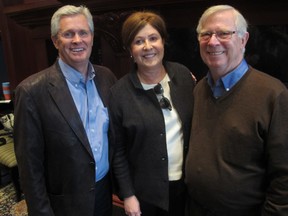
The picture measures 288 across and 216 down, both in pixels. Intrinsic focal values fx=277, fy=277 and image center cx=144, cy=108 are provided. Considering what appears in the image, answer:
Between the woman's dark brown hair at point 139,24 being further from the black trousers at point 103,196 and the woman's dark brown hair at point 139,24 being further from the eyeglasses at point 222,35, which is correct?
the black trousers at point 103,196

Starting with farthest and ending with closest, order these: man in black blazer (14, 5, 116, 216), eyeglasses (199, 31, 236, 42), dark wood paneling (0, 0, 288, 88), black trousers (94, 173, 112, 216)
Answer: dark wood paneling (0, 0, 288, 88) < black trousers (94, 173, 112, 216) < man in black blazer (14, 5, 116, 216) < eyeglasses (199, 31, 236, 42)

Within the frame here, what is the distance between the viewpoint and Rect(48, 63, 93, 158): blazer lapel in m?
1.15

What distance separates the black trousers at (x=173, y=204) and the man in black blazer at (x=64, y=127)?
262 millimetres

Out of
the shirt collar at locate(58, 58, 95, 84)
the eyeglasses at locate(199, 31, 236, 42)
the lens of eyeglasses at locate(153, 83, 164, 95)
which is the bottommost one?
the lens of eyeglasses at locate(153, 83, 164, 95)

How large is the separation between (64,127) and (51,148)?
114 millimetres

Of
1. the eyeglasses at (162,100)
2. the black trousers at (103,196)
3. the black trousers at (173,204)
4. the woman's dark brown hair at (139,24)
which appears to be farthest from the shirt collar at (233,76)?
the black trousers at (103,196)

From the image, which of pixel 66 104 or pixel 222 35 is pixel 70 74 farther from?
pixel 222 35

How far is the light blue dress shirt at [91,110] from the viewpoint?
1220mm

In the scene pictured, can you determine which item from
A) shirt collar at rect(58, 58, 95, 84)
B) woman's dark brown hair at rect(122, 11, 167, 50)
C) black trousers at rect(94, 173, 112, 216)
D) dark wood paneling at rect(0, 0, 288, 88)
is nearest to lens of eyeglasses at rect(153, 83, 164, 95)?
woman's dark brown hair at rect(122, 11, 167, 50)

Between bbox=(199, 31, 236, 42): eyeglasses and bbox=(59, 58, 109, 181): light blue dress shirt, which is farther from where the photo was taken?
bbox=(59, 58, 109, 181): light blue dress shirt

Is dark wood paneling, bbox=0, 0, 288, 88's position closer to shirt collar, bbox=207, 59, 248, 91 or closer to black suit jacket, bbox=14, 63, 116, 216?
shirt collar, bbox=207, 59, 248, 91

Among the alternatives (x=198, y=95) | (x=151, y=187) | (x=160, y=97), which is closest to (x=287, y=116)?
(x=198, y=95)

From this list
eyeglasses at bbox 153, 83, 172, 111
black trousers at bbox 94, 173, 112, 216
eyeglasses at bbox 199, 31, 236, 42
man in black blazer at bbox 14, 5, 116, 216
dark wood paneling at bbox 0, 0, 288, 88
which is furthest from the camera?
dark wood paneling at bbox 0, 0, 288, 88

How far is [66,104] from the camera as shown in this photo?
1.17 meters
